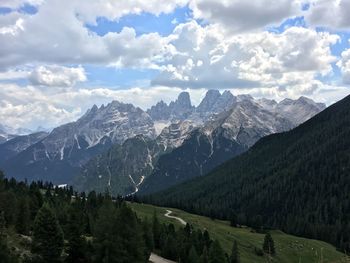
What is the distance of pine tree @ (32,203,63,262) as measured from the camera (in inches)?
2753

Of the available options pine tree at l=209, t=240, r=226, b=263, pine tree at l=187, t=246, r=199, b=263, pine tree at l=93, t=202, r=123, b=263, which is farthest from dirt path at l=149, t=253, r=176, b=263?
pine tree at l=93, t=202, r=123, b=263

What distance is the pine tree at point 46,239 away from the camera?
229ft

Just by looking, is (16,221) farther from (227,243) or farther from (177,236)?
(227,243)

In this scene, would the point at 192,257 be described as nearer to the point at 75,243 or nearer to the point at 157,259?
the point at 157,259

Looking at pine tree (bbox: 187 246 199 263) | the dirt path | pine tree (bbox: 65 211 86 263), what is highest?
pine tree (bbox: 65 211 86 263)

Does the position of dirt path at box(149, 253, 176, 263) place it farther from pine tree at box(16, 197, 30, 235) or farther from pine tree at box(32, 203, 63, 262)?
pine tree at box(32, 203, 63, 262)

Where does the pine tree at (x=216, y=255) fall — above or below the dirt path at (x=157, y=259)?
above

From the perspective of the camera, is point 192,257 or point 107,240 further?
point 192,257

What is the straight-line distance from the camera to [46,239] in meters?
70.4

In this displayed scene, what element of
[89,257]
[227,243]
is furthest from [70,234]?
[227,243]

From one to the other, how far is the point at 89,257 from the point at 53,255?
8008 mm

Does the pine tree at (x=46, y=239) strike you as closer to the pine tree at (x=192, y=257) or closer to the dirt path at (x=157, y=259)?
the dirt path at (x=157, y=259)

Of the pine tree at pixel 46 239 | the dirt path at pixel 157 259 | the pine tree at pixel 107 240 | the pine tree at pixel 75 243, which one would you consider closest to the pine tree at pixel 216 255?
the dirt path at pixel 157 259

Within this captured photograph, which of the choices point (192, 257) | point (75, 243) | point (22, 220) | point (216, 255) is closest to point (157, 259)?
point (192, 257)
